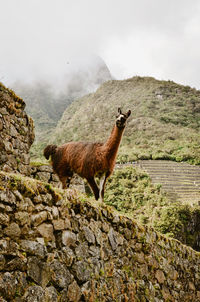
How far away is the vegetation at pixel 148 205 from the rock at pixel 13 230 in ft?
25.6

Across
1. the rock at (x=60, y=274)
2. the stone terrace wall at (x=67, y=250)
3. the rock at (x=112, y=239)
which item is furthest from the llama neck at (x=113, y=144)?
the rock at (x=60, y=274)

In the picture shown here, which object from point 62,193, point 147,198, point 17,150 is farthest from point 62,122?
point 62,193

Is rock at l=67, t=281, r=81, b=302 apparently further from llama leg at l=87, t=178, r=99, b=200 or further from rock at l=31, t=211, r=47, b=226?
llama leg at l=87, t=178, r=99, b=200

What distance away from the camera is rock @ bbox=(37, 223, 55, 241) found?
2239mm

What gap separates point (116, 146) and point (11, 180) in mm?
2200

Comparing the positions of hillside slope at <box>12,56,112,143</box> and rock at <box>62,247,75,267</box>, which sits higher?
hillside slope at <box>12,56,112,143</box>

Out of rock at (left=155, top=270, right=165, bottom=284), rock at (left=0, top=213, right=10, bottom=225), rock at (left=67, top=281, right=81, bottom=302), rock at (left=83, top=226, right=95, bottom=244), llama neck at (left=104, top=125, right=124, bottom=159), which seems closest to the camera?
rock at (left=0, top=213, right=10, bottom=225)

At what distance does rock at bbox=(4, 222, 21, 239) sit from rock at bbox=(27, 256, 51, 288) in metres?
0.21

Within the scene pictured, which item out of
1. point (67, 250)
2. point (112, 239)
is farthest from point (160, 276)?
point (67, 250)

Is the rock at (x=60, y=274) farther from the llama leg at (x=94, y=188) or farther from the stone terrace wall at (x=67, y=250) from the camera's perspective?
the llama leg at (x=94, y=188)

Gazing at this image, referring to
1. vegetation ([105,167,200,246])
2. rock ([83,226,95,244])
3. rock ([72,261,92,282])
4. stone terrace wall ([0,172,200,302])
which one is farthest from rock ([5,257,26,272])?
vegetation ([105,167,200,246])

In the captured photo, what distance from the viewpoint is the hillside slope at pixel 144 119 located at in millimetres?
20766

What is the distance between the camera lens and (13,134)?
480 cm

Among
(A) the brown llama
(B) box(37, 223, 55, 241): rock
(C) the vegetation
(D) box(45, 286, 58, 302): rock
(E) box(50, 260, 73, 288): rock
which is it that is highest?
(C) the vegetation
